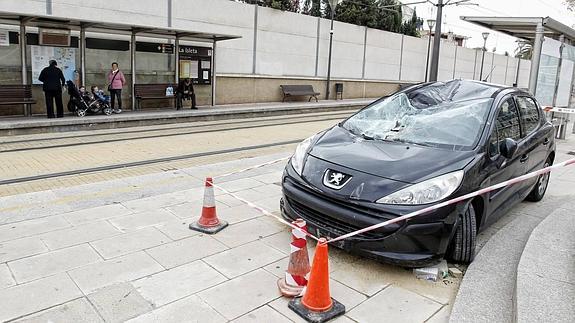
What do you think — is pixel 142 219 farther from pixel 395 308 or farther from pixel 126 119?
pixel 126 119

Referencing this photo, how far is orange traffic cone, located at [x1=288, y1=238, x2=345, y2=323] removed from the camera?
315cm

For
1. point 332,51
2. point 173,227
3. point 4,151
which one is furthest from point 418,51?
point 173,227

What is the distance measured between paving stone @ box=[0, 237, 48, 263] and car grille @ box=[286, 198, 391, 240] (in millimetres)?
2280

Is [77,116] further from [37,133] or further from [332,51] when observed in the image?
[332,51]

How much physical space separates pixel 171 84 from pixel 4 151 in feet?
24.3

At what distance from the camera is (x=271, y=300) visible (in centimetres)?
347

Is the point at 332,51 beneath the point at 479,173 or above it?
above

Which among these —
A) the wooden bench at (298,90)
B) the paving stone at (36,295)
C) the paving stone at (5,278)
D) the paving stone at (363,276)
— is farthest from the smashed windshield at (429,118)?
the wooden bench at (298,90)

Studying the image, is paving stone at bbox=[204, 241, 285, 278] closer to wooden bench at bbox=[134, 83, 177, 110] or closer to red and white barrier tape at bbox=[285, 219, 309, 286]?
red and white barrier tape at bbox=[285, 219, 309, 286]

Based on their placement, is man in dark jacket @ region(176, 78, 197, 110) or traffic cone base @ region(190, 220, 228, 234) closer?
traffic cone base @ region(190, 220, 228, 234)

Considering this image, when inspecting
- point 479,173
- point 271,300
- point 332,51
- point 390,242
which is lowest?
point 271,300

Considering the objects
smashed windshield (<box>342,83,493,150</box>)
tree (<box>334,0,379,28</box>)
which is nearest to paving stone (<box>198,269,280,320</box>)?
smashed windshield (<box>342,83,493,150</box>)

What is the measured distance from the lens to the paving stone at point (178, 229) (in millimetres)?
4668

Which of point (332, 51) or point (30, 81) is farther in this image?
point (332, 51)
